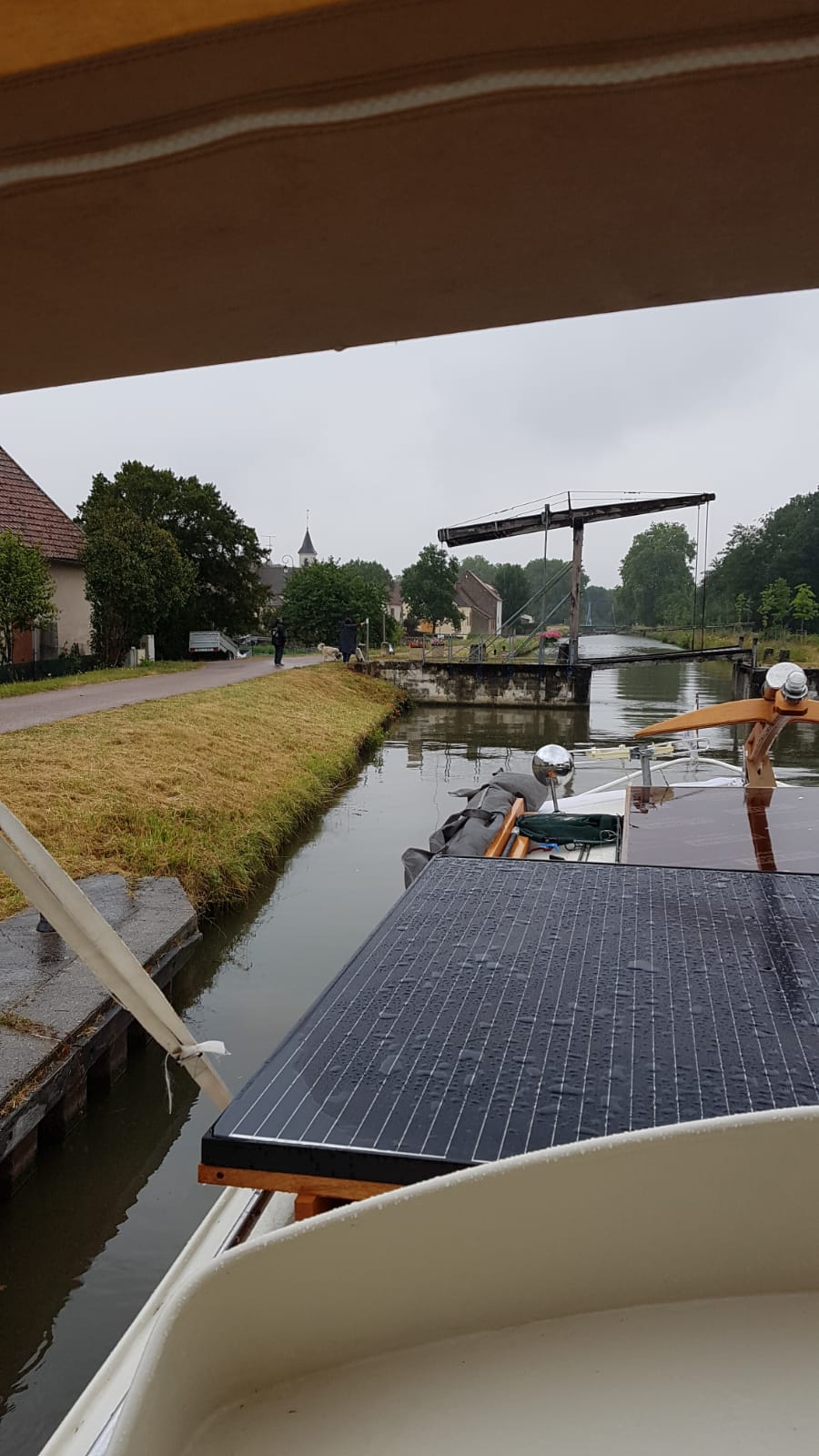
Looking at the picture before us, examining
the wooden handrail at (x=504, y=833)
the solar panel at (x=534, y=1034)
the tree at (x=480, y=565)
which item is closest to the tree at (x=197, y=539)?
the wooden handrail at (x=504, y=833)

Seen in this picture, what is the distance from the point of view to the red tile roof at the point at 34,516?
818 inches

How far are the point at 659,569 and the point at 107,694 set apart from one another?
4081 inches

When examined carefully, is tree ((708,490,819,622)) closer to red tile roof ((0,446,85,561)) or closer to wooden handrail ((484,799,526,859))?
red tile roof ((0,446,85,561))

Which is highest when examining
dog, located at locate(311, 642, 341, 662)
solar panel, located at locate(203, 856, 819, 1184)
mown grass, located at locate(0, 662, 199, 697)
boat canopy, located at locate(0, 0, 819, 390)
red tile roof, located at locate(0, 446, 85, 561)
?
red tile roof, located at locate(0, 446, 85, 561)

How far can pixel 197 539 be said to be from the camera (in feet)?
103

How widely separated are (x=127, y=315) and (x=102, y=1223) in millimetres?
3447

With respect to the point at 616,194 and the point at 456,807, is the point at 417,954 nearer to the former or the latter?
the point at 616,194

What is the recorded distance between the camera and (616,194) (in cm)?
117

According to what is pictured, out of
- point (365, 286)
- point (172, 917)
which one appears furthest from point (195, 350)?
point (172, 917)

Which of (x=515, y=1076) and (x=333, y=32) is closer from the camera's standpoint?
(x=333, y=32)

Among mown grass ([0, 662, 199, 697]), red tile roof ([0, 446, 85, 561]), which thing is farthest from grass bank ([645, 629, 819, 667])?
red tile roof ([0, 446, 85, 561])

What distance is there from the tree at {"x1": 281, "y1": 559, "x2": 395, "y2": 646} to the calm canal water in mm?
25113

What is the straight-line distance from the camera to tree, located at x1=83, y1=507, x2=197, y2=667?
863 inches

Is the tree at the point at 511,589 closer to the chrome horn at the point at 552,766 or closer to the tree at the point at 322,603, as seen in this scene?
the tree at the point at 322,603
